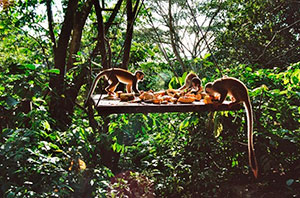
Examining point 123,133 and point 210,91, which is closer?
point 210,91

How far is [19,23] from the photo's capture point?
113 inches

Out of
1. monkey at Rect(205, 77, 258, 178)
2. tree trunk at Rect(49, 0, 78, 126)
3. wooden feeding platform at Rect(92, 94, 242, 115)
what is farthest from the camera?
tree trunk at Rect(49, 0, 78, 126)

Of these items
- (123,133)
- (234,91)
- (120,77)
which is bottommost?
(123,133)

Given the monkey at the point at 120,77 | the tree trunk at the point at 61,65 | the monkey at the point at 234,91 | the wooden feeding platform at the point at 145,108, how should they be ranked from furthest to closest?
the tree trunk at the point at 61,65
the monkey at the point at 120,77
the monkey at the point at 234,91
the wooden feeding platform at the point at 145,108

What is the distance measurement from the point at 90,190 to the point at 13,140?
707 mm

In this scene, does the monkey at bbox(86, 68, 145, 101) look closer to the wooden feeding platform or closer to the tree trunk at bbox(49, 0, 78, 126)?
the wooden feeding platform

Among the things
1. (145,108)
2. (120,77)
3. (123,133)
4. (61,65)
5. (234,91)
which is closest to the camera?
(145,108)

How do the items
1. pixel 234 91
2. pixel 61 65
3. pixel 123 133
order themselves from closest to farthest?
pixel 234 91 < pixel 123 133 < pixel 61 65

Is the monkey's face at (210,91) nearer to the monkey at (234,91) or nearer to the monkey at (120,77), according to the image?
the monkey at (234,91)

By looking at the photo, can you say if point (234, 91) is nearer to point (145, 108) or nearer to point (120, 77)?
point (145, 108)

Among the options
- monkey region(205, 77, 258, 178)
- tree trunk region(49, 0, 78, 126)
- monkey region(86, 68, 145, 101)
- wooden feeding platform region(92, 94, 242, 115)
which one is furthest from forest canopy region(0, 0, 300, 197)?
monkey region(205, 77, 258, 178)

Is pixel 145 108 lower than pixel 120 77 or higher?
lower

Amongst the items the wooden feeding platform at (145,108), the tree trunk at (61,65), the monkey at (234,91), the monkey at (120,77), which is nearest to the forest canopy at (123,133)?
the tree trunk at (61,65)

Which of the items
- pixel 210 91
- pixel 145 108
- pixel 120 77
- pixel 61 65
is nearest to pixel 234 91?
pixel 210 91
